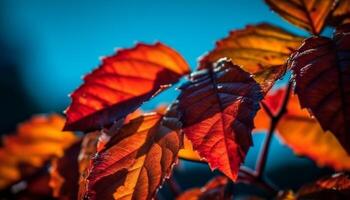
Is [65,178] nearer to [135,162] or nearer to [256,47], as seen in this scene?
[135,162]

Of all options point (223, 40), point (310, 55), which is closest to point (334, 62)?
point (310, 55)

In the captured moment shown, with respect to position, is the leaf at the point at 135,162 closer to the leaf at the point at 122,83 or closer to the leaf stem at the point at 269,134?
the leaf at the point at 122,83

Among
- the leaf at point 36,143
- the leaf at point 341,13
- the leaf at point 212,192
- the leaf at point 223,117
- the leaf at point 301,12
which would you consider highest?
the leaf at point 36,143

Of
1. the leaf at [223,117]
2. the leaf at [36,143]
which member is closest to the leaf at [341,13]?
the leaf at [223,117]

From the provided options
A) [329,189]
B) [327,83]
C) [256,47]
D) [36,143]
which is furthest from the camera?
[36,143]

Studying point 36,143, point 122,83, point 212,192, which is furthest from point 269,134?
point 36,143

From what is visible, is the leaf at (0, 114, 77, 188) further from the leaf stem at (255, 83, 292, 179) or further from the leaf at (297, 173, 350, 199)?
the leaf at (297, 173, 350, 199)
